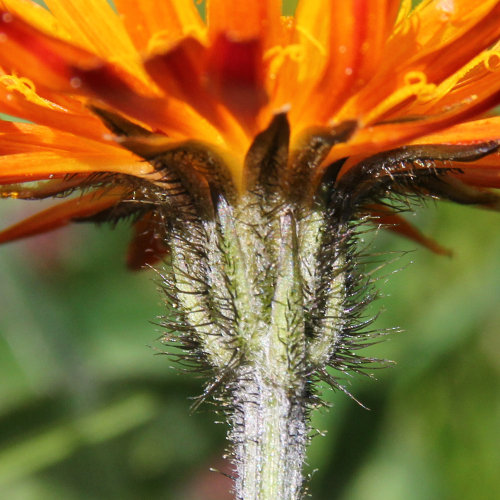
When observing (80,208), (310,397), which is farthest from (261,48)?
(80,208)

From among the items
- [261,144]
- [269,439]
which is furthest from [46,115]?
[269,439]

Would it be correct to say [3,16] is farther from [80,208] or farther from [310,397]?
[310,397]

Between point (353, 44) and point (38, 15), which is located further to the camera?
point (38, 15)

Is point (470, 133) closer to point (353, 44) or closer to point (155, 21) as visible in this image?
point (353, 44)

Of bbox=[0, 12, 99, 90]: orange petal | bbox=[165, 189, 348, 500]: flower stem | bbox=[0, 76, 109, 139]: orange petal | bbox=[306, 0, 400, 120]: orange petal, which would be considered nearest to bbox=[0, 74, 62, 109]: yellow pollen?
bbox=[0, 76, 109, 139]: orange petal

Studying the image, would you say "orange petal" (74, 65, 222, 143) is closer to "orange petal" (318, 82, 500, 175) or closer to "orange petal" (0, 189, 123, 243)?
"orange petal" (318, 82, 500, 175)

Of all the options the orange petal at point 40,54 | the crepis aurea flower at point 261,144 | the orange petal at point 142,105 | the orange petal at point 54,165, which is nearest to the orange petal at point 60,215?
the crepis aurea flower at point 261,144
